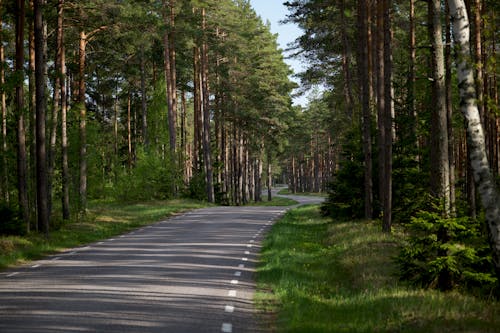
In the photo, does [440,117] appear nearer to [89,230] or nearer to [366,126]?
[366,126]

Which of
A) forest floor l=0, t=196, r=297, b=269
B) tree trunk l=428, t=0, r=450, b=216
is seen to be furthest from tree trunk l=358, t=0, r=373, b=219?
forest floor l=0, t=196, r=297, b=269

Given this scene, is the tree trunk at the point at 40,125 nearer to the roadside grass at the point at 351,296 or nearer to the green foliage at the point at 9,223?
the green foliage at the point at 9,223

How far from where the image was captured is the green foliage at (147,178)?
44.2 m

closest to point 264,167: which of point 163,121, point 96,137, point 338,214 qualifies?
point 163,121

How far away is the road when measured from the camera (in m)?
9.67

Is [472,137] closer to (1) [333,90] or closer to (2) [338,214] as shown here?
(2) [338,214]

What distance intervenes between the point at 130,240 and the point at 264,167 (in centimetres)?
11878

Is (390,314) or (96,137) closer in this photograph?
(390,314)

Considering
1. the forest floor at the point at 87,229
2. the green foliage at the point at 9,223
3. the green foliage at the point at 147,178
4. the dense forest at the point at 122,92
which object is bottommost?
the forest floor at the point at 87,229

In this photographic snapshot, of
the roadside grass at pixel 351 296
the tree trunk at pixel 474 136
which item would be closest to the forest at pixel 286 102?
the tree trunk at pixel 474 136

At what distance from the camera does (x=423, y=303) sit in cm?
1023

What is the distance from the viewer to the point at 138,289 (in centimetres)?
1276

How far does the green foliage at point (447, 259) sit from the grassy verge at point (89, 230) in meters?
10.7

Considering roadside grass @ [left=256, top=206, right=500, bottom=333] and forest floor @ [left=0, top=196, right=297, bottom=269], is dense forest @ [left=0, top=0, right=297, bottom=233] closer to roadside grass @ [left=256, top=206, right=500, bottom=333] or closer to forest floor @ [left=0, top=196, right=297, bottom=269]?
forest floor @ [left=0, top=196, right=297, bottom=269]
